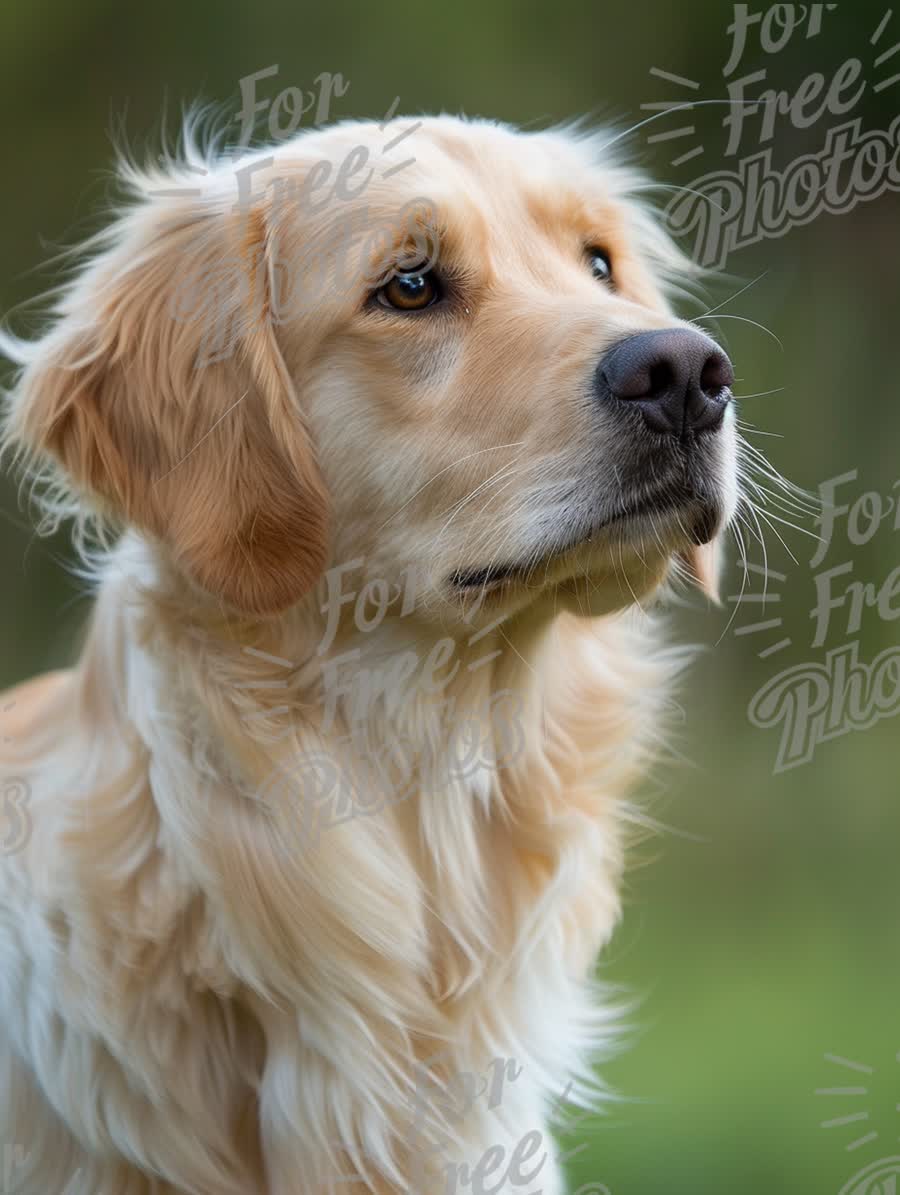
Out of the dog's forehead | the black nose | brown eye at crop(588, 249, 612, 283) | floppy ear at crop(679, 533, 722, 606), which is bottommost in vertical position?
floppy ear at crop(679, 533, 722, 606)

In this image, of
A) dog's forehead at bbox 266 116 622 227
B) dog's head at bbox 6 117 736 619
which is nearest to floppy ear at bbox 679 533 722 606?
dog's head at bbox 6 117 736 619

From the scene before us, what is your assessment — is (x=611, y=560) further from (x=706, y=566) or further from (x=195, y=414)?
(x=195, y=414)

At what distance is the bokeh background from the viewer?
185 inches

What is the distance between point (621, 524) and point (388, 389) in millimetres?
461

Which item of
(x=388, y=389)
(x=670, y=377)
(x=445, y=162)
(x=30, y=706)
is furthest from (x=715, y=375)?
(x=30, y=706)

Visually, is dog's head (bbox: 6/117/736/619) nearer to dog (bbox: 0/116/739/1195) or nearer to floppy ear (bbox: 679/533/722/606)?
dog (bbox: 0/116/739/1195)

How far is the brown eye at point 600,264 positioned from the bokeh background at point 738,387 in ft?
6.76

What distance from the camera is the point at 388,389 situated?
83.0 inches

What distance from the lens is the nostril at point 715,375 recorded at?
6.18ft

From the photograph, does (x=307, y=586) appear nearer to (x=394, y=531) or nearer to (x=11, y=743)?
(x=394, y=531)

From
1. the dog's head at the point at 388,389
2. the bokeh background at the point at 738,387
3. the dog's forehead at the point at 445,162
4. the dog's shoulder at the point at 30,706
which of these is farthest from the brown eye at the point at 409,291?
the bokeh background at the point at 738,387

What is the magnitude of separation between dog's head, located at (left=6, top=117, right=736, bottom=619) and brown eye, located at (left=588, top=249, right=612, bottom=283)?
0.12 meters

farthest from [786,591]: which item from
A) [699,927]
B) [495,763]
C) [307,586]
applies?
[307,586]

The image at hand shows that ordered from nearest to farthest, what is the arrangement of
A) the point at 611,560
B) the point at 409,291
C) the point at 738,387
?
1. the point at 611,560
2. the point at 409,291
3. the point at 738,387
